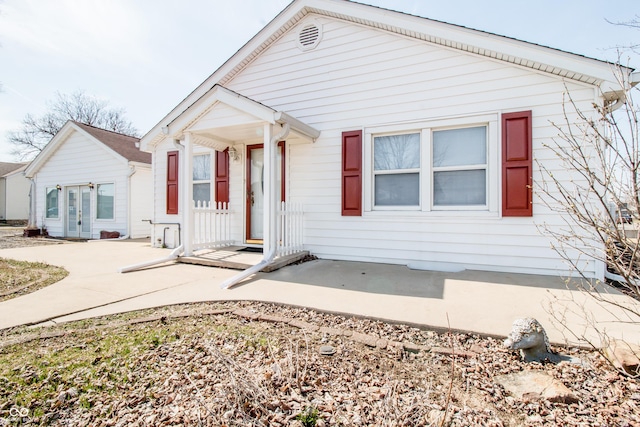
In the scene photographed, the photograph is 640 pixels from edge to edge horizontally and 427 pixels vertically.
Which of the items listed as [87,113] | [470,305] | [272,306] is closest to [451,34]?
[470,305]

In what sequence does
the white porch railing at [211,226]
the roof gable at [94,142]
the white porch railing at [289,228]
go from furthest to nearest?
the roof gable at [94,142] → the white porch railing at [211,226] → the white porch railing at [289,228]

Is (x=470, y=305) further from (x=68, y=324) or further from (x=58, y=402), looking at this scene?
(x=68, y=324)

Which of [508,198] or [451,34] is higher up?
[451,34]

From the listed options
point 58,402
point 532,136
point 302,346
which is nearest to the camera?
point 58,402

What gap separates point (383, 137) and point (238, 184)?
3.32 m

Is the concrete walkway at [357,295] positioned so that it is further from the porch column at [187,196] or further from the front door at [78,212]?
the front door at [78,212]

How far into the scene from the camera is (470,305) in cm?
313

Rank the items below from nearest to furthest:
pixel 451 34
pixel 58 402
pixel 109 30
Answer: pixel 58 402, pixel 451 34, pixel 109 30

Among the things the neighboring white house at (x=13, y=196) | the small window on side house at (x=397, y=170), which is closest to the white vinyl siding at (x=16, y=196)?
the neighboring white house at (x=13, y=196)

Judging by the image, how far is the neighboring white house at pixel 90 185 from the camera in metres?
10.7

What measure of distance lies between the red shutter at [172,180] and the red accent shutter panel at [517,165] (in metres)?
7.16

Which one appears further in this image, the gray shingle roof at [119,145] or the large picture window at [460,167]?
the gray shingle roof at [119,145]

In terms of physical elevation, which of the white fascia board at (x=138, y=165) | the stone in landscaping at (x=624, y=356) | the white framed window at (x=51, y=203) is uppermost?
the white fascia board at (x=138, y=165)

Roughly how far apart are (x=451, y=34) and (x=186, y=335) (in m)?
5.64
